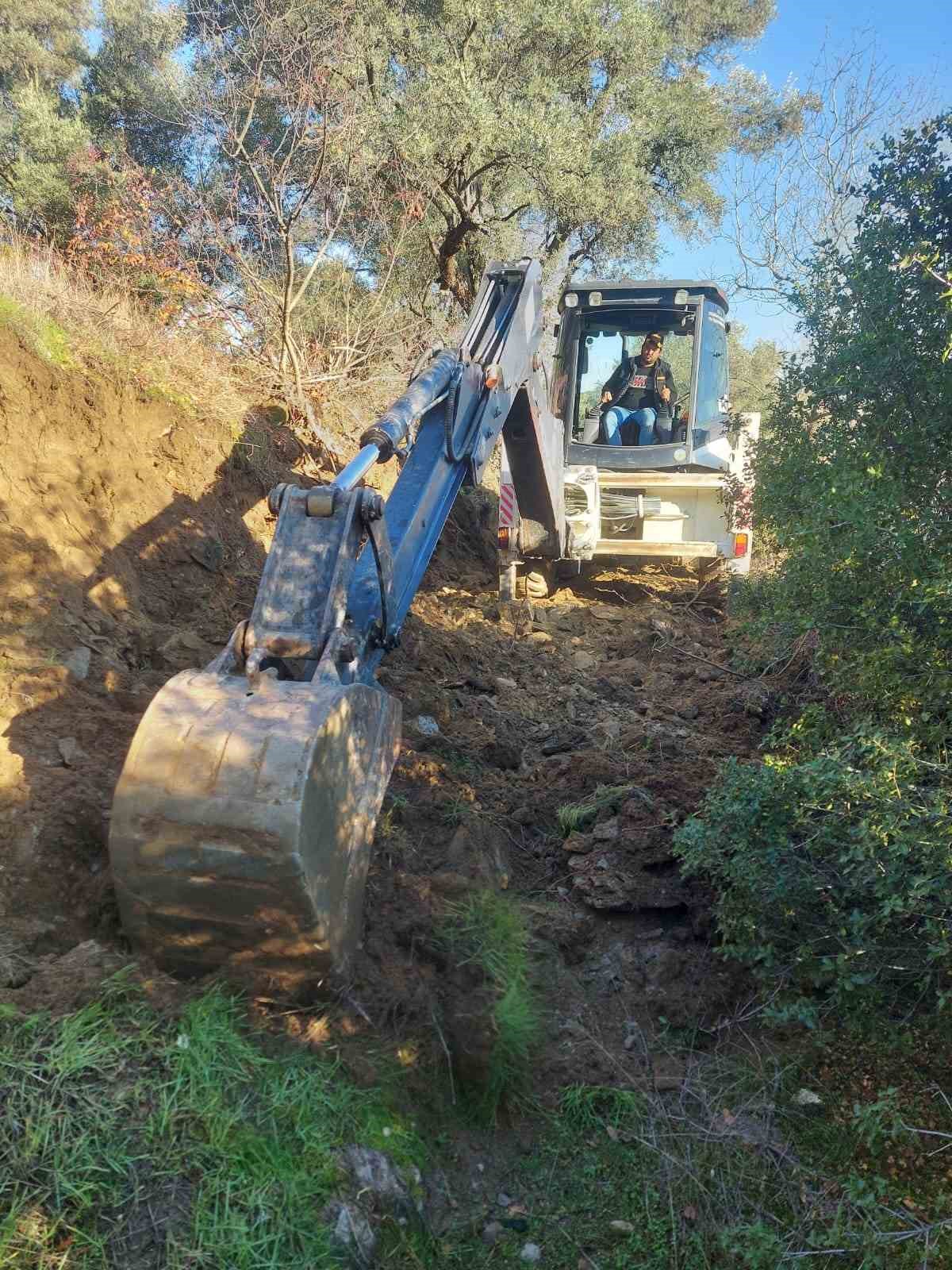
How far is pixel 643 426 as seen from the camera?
33.1 feet

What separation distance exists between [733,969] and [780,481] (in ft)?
8.10

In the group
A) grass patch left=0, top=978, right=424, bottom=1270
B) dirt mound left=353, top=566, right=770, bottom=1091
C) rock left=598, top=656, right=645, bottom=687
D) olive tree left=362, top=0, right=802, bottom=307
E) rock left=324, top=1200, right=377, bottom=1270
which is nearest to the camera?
grass patch left=0, top=978, right=424, bottom=1270

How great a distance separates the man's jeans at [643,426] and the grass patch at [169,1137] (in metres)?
8.00

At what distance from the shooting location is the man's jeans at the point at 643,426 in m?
10.1

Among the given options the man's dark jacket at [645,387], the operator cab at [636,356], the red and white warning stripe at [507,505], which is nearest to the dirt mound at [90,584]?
the red and white warning stripe at [507,505]

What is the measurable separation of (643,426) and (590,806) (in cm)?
582

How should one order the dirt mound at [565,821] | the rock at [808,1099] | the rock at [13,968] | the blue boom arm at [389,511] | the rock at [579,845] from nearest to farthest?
the rock at [13,968], the rock at [808,1099], the blue boom arm at [389,511], the dirt mound at [565,821], the rock at [579,845]

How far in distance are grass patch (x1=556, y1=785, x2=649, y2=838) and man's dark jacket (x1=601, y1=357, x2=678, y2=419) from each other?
5.77 meters

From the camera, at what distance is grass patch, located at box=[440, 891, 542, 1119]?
3508mm

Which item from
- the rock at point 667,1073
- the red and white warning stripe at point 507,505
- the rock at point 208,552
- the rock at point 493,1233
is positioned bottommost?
the rock at point 493,1233

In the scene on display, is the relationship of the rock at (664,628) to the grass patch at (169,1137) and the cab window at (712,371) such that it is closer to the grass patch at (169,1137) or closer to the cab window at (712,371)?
the cab window at (712,371)

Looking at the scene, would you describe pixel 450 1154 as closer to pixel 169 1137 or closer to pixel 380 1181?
pixel 380 1181

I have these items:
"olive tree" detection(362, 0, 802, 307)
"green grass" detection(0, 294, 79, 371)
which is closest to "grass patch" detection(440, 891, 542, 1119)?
"green grass" detection(0, 294, 79, 371)

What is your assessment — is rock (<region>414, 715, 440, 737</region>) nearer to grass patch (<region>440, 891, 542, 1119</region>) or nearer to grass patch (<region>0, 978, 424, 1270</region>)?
grass patch (<region>440, 891, 542, 1119</region>)
